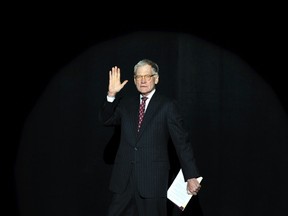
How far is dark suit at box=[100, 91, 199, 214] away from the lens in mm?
2479

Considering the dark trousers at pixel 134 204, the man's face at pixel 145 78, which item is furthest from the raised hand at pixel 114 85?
the dark trousers at pixel 134 204

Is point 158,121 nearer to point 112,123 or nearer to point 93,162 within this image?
point 112,123

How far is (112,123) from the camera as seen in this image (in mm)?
2637

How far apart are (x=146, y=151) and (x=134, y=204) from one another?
0.34 m

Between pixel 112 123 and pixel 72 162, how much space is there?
0.75 meters

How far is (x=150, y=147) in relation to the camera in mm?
2504

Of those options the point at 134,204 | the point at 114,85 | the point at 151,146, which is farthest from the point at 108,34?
the point at 134,204

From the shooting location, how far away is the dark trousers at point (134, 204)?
248 centimetres

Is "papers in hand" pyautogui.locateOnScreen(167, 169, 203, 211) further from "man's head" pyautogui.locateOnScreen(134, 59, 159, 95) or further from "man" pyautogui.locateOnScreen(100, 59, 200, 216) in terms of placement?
"man's head" pyautogui.locateOnScreen(134, 59, 159, 95)

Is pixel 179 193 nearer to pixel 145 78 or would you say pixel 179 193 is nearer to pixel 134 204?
pixel 134 204

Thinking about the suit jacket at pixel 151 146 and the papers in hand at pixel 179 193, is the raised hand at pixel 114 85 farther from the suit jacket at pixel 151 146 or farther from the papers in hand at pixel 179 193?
the papers in hand at pixel 179 193

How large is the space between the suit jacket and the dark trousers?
0.11 feet

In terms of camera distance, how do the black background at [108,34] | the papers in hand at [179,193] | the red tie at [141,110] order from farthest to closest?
1. the black background at [108,34]
2. the red tie at [141,110]
3. the papers in hand at [179,193]

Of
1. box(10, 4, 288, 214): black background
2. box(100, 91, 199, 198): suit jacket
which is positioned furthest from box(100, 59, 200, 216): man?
box(10, 4, 288, 214): black background
